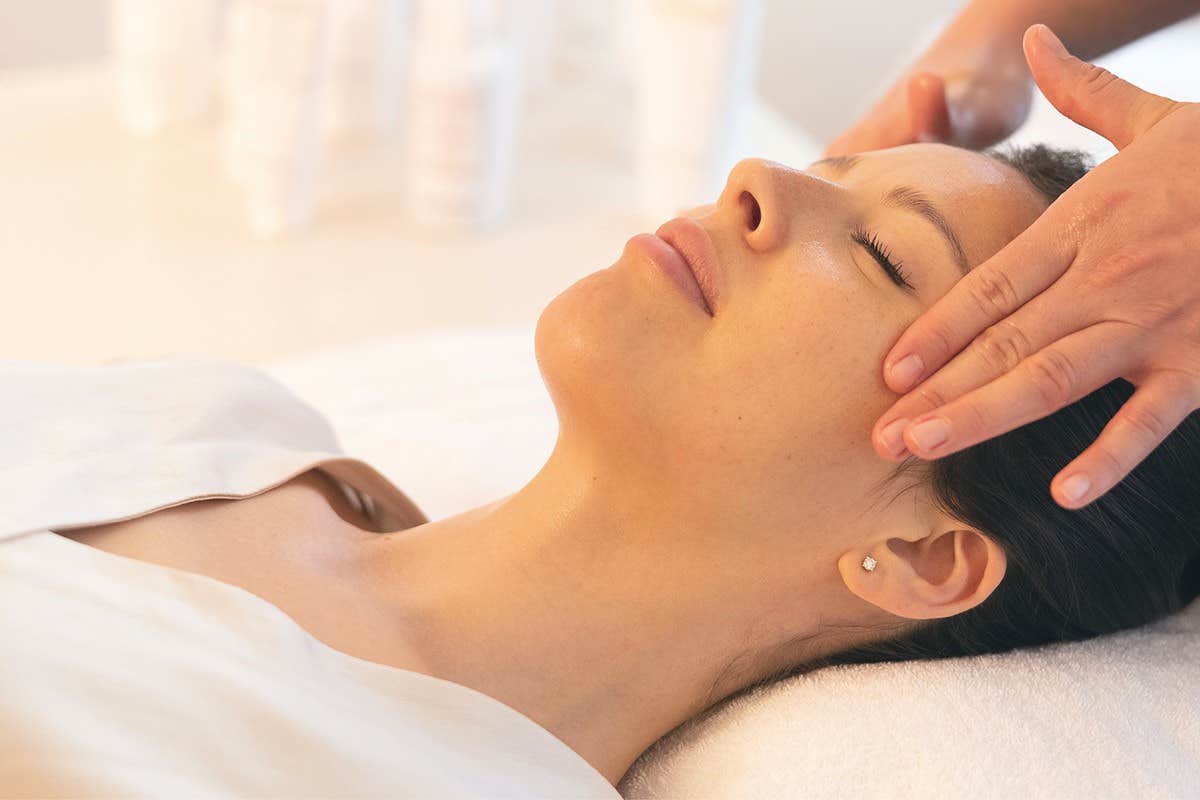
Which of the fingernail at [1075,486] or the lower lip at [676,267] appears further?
the lower lip at [676,267]

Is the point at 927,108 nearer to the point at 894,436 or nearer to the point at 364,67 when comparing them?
the point at 894,436

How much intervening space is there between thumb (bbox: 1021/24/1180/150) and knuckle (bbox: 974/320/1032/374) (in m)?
0.20

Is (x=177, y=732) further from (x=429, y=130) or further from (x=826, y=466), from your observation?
(x=429, y=130)

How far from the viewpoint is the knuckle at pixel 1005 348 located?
2.94ft

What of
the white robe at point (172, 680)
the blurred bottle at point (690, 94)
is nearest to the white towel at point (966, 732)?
the white robe at point (172, 680)

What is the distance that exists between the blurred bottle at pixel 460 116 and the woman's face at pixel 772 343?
109 cm

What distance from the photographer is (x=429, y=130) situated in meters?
2.11

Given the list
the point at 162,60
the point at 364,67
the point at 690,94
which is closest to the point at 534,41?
the point at 364,67

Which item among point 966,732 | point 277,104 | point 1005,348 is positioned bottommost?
point 966,732

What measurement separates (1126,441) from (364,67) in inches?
67.9

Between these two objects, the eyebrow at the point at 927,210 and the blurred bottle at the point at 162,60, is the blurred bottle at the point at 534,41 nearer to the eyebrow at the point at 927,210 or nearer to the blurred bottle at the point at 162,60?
the blurred bottle at the point at 162,60

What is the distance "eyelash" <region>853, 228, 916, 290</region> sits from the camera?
0.99 meters

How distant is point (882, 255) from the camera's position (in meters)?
1.00

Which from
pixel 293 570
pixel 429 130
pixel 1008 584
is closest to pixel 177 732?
pixel 293 570
